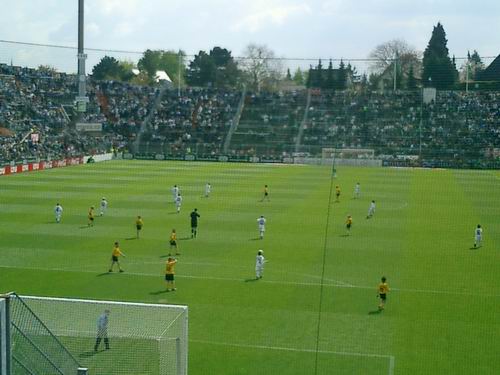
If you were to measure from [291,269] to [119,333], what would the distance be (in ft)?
31.1

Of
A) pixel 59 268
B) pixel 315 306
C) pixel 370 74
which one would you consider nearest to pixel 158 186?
pixel 59 268

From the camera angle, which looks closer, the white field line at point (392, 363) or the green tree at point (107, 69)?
the white field line at point (392, 363)

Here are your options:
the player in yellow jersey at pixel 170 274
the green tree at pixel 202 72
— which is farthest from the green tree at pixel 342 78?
the player in yellow jersey at pixel 170 274

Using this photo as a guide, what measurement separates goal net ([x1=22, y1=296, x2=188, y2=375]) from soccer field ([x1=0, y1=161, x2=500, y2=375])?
0.17 meters

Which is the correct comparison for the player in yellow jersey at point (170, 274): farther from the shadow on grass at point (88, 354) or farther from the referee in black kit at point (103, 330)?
the shadow on grass at point (88, 354)

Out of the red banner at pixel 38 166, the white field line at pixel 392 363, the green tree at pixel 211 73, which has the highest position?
the green tree at pixel 211 73

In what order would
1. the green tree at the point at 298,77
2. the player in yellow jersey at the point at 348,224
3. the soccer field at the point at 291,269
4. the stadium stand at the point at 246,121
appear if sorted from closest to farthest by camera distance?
the soccer field at the point at 291,269
the player in yellow jersey at the point at 348,224
the stadium stand at the point at 246,121
the green tree at the point at 298,77

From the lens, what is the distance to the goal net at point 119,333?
11.9 meters

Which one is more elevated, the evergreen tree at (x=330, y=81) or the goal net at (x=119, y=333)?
the evergreen tree at (x=330, y=81)

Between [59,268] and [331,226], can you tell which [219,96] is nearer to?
[331,226]

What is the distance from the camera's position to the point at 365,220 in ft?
101

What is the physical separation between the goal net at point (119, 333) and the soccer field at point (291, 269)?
0.17 meters

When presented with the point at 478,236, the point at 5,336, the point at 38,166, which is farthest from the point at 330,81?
the point at 5,336

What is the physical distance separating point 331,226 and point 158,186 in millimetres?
15548
